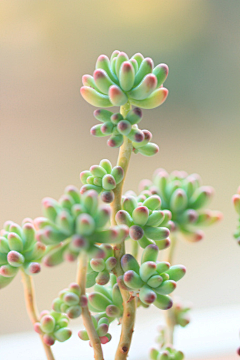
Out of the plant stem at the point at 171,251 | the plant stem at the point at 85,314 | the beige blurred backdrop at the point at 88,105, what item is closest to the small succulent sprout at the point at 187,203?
the plant stem at the point at 171,251

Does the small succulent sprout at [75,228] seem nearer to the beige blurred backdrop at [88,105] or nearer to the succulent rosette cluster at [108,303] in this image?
the succulent rosette cluster at [108,303]

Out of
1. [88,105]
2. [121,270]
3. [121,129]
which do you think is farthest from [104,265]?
[88,105]

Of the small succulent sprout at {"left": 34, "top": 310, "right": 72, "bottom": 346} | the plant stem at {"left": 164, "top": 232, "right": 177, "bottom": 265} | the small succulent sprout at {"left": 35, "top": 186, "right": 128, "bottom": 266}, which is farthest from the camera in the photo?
the plant stem at {"left": 164, "top": 232, "right": 177, "bottom": 265}

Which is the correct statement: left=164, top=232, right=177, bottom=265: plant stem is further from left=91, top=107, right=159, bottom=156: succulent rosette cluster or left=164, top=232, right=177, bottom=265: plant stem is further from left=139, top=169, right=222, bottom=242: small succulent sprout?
left=91, top=107, right=159, bottom=156: succulent rosette cluster

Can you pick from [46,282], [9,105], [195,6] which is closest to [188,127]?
[195,6]

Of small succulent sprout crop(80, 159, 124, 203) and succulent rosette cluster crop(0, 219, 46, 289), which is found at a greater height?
small succulent sprout crop(80, 159, 124, 203)

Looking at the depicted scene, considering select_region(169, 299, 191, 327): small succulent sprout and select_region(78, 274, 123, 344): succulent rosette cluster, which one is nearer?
select_region(78, 274, 123, 344): succulent rosette cluster

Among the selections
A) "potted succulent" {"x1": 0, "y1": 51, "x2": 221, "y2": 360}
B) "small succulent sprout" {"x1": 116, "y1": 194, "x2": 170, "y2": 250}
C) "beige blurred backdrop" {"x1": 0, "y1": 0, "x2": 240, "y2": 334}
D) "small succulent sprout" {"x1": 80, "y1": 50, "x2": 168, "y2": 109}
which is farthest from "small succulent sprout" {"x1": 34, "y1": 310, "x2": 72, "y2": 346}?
"beige blurred backdrop" {"x1": 0, "y1": 0, "x2": 240, "y2": 334}
